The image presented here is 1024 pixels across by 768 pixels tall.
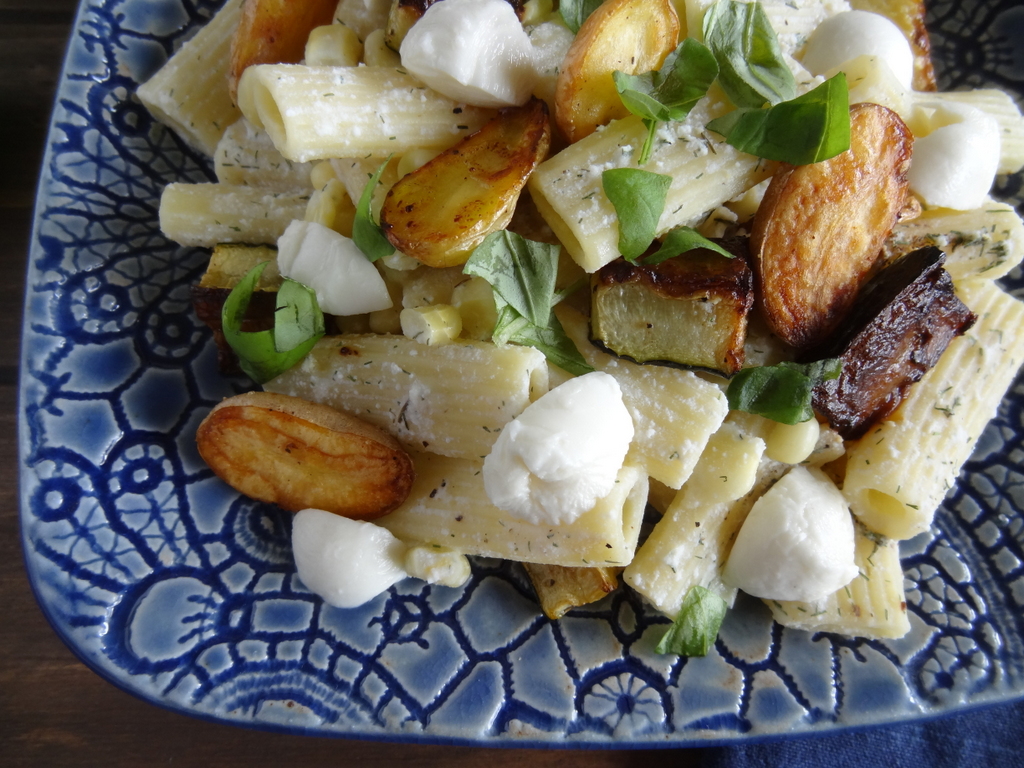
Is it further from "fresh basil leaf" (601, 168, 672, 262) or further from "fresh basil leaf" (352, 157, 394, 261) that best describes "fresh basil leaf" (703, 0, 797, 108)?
"fresh basil leaf" (352, 157, 394, 261)

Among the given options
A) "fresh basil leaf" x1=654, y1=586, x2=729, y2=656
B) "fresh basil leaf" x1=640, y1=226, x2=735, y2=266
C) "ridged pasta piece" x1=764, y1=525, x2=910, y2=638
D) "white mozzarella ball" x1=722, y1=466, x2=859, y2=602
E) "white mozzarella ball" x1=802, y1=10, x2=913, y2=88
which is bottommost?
"ridged pasta piece" x1=764, y1=525, x2=910, y2=638

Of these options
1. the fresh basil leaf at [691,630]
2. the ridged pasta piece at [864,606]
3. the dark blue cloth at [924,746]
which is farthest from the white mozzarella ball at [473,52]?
the dark blue cloth at [924,746]

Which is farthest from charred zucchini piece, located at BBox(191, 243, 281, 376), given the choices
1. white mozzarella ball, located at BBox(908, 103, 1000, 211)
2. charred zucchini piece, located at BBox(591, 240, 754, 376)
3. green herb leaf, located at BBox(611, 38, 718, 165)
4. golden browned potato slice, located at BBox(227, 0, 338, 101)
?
white mozzarella ball, located at BBox(908, 103, 1000, 211)

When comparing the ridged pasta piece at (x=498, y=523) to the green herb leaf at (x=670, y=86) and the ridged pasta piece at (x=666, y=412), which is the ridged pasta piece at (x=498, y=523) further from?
the green herb leaf at (x=670, y=86)

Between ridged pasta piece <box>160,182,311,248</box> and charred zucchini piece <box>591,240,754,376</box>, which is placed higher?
ridged pasta piece <box>160,182,311,248</box>

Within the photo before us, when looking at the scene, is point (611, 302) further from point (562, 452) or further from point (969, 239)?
point (969, 239)

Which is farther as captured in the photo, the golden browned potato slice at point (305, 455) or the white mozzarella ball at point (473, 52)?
the golden browned potato slice at point (305, 455)
